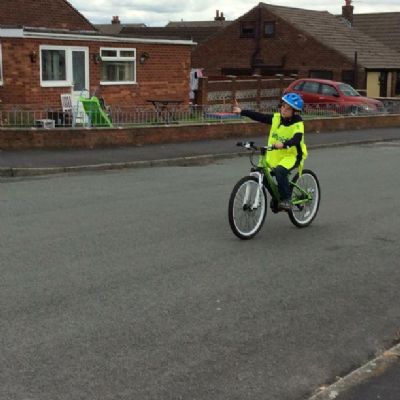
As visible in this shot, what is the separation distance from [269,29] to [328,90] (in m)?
14.1

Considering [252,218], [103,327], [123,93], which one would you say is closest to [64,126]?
[123,93]

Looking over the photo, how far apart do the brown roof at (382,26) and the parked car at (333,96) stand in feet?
62.0

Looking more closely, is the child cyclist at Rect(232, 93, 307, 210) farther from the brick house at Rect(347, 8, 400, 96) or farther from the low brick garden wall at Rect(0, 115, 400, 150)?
the brick house at Rect(347, 8, 400, 96)

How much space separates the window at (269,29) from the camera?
38531 millimetres

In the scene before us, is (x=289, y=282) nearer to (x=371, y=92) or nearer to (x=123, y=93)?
(x=123, y=93)

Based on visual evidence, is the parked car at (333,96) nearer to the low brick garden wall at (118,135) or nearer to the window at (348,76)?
the low brick garden wall at (118,135)

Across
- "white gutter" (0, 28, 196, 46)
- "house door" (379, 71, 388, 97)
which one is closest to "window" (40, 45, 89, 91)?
"white gutter" (0, 28, 196, 46)

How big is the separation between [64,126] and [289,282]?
36.6 feet

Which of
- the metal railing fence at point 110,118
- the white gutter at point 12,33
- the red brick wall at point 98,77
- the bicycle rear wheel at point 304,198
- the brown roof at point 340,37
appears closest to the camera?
the bicycle rear wheel at point 304,198

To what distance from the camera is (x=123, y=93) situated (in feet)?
71.6

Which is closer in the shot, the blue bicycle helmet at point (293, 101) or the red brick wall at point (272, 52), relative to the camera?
the blue bicycle helmet at point (293, 101)

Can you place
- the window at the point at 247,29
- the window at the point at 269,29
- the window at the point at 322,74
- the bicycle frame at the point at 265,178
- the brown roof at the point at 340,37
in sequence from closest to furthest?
1. the bicycle frame at the point at 265,178
2. the window at the point at 322,74
3. the brown roof at the point at 340,37
4. the window at the point at 269,29
5. the window at the point at 247,29

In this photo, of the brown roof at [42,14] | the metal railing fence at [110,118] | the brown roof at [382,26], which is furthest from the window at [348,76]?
the metal railing fence at [110,118]

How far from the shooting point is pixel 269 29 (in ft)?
127
